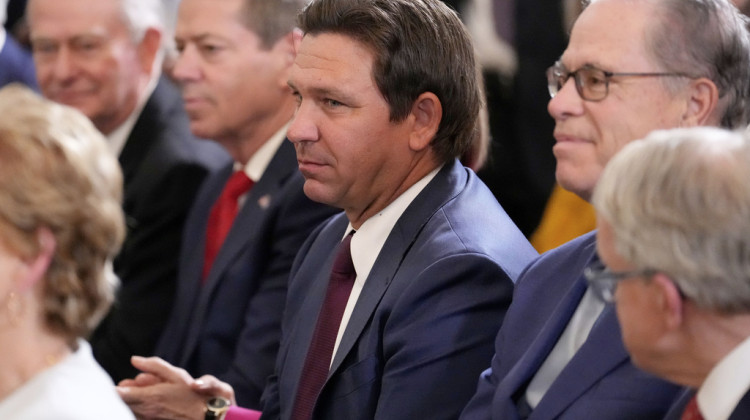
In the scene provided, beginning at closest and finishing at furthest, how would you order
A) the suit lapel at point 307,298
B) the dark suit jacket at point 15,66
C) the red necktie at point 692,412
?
1. the red necktie at point 692,412
2. the suit lapel at point 307,298
3. the dark suit jacket at point 15,66

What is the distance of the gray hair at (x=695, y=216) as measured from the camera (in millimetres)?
1480

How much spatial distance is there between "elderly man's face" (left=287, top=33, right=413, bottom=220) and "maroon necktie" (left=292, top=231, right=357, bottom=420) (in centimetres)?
14

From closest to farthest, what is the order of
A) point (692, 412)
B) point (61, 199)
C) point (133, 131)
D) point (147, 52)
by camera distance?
point (692, 412), point (61, 199), point (133, 131), point (147, 52)

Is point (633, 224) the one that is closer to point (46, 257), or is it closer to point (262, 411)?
point (46, 257)

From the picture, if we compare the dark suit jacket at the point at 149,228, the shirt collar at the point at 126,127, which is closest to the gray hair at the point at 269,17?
the dark suit jacket at the point at 149,228

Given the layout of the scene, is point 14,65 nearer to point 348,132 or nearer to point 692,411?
point 348,132

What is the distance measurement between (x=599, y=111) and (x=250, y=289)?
1390 mm

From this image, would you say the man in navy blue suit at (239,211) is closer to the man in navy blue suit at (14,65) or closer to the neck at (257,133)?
the neck at (257,133)

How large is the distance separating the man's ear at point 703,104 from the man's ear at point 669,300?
694 mm

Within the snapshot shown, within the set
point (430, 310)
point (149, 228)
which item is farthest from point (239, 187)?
point (430, 310)

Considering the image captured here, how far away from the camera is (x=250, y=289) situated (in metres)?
3.23

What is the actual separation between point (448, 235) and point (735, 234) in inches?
35.7

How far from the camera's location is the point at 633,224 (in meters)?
1.54

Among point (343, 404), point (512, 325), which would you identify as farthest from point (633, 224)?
point (343, 404)
